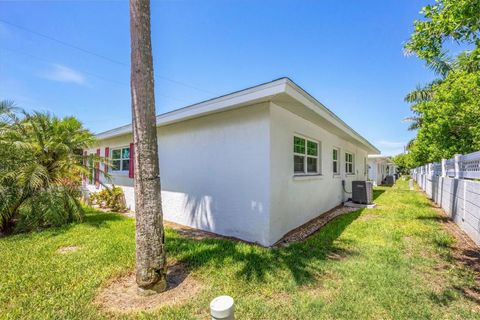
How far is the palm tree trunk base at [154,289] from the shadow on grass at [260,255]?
774mm

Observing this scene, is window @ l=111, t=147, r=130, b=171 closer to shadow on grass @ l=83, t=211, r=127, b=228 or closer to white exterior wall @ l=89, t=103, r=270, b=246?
shadow on grass @ l=83, t=211, r=127, b=228

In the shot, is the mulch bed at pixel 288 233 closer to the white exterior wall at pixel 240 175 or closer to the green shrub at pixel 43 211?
the white exterior wall at pixel 240 175

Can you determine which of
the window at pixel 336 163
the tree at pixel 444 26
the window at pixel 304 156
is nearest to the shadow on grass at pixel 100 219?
the window at pixel 304 156

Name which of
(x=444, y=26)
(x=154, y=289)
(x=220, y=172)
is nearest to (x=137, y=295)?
(x=154, y=289)

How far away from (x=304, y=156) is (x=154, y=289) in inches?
203

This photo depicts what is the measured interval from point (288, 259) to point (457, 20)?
158 inches

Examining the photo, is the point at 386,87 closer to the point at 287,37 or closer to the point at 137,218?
the point at 287,37

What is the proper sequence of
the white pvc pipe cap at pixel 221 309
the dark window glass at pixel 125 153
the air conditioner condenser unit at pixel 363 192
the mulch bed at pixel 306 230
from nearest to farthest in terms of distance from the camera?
the white pvc pipe cap at pixel 221 309 → the mulch bed at pixel 306 230 → the air conditioner condenser unit at pixel 363 192 → the dark window glass at pixel 125 153

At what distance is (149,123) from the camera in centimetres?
299

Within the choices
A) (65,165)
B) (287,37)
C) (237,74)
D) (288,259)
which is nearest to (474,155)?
(288,259)

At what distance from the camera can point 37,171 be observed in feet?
19.8

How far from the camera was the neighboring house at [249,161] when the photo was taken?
496cm

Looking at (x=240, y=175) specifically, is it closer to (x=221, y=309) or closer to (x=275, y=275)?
(x=275, y=275)

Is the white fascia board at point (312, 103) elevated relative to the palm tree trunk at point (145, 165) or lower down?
elevated
